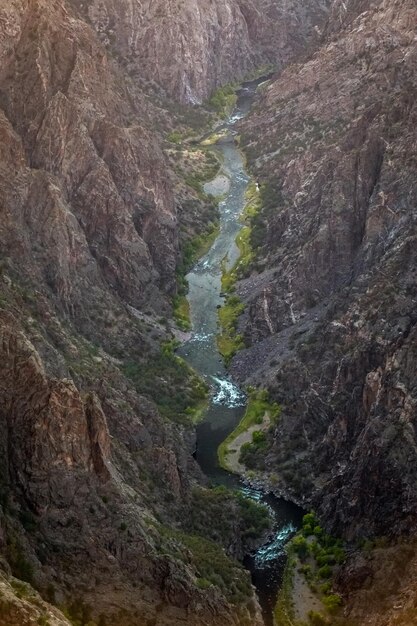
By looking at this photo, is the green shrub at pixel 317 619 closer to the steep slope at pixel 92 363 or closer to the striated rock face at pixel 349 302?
the steep slope at pixel 92 363

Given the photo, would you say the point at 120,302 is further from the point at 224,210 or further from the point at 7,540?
the point at 7,540

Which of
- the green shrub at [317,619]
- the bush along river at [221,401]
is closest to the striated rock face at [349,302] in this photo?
the bush along river at [221,401]

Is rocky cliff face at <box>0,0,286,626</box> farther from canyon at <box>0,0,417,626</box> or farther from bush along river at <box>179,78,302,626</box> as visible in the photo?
bush along river at <box>179,78,302,626</box>

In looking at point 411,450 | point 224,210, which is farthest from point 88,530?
point 224,210

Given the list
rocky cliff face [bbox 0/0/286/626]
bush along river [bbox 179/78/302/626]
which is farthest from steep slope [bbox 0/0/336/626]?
bush along river [bbox 179/78/302/626]

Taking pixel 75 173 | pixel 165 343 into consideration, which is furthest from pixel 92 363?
pixel 75 173

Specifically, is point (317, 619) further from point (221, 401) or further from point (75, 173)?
point (75, 173)
